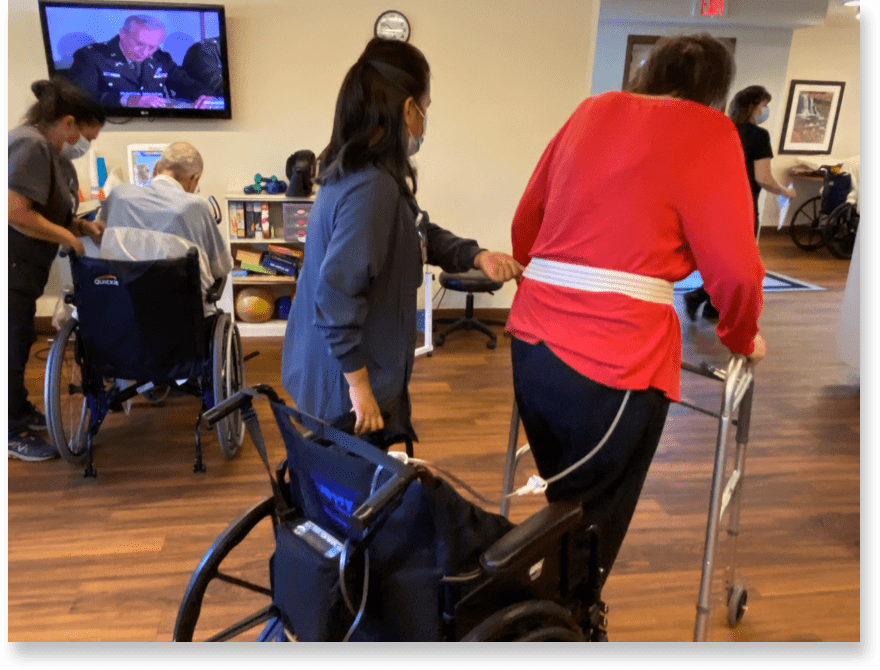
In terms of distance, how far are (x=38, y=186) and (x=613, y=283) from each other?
2106mm

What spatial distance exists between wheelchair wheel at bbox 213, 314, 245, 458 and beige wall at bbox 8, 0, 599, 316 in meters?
1.66

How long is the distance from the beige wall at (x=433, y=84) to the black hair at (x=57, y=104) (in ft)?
4.64

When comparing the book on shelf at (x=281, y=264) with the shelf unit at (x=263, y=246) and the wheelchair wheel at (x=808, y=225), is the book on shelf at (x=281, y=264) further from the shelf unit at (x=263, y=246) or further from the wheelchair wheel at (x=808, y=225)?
the wheelchair wheel at (x=808, y=225)

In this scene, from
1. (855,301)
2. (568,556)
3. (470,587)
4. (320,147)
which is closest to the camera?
(470,587)

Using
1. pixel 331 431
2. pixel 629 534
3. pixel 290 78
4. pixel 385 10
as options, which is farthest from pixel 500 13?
pixel 331 431

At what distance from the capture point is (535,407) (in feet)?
4.39

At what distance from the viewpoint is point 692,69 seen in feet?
3.85

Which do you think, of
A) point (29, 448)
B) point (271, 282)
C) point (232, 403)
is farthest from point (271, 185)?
point (232, 403)

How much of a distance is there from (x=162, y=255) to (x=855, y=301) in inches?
131

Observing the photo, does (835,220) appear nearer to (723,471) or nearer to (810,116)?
(810,116)

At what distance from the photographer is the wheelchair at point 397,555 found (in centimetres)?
98

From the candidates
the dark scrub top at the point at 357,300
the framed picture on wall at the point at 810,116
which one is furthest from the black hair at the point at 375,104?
the framed picture on wall at the point at 810,116
